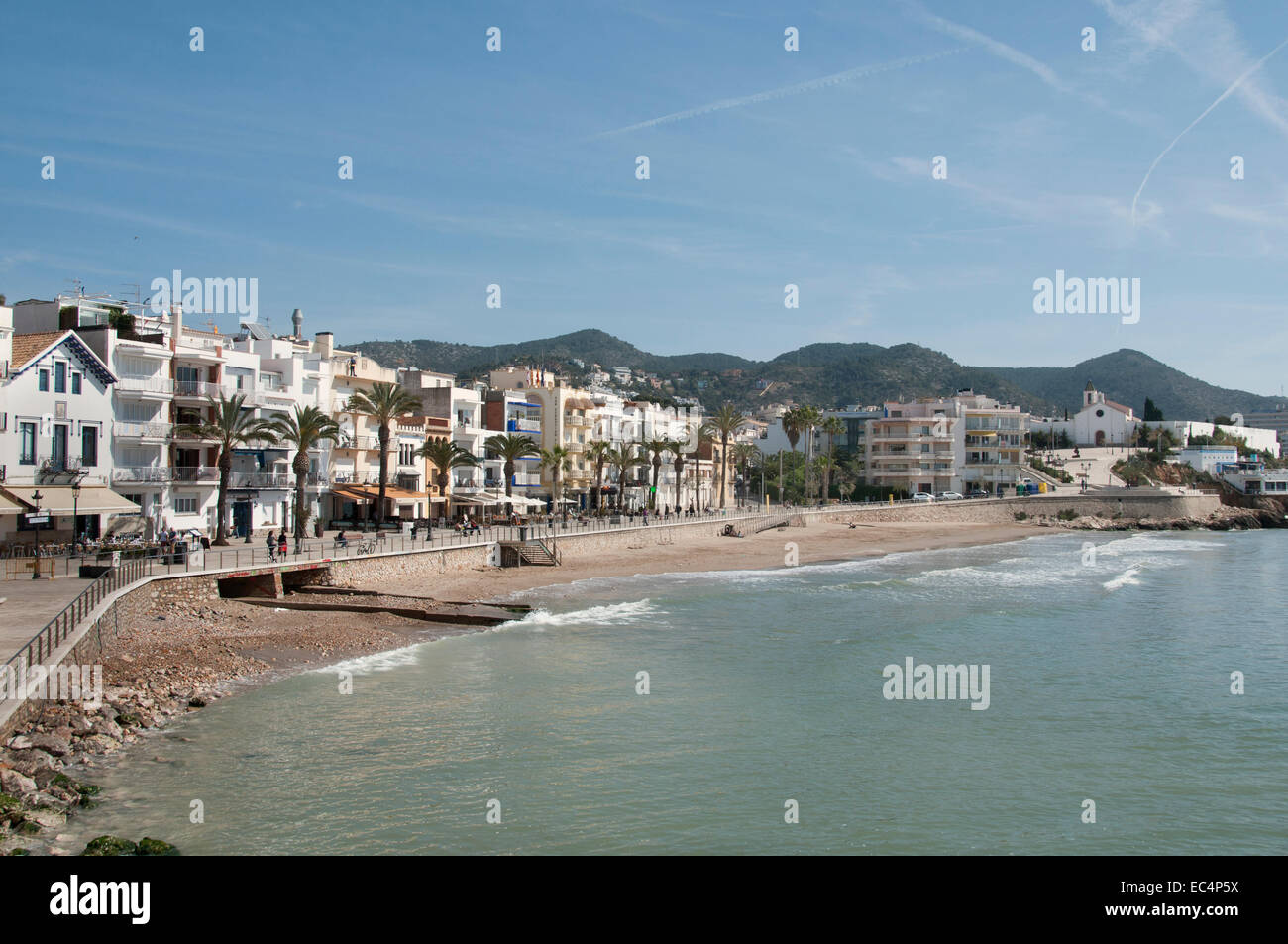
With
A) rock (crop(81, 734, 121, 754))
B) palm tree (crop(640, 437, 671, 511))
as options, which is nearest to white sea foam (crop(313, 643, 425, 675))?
rock (crop(81, 734, 121, 754))

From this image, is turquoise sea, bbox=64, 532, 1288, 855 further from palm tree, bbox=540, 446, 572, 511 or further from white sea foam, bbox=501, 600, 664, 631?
palm tree, bbox=540, 446, 572, 511

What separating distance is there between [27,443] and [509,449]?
3195 centimetres

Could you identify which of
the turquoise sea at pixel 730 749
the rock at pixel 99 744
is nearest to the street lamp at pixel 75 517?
the turquoise sea at pixel 730 749

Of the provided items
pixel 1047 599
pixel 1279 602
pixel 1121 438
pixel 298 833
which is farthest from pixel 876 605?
pixel 1121 438

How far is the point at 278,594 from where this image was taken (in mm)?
34094

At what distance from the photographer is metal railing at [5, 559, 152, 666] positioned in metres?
18.0

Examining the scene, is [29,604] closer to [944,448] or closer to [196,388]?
[196,388]

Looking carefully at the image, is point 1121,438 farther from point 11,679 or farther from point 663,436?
point 11,679

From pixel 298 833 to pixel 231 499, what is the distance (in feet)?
119

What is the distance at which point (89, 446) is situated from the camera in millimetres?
39969

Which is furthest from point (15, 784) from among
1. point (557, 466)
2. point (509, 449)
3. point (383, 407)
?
point (557, 466)

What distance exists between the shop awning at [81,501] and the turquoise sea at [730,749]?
16.4 m

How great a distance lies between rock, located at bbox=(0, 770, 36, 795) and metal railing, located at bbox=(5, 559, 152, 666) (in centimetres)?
228

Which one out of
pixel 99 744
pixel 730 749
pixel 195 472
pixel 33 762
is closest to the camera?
pixel 33 762
